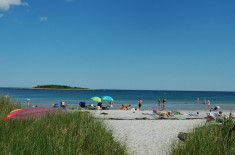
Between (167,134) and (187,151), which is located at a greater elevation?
(187,151)

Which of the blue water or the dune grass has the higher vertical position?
the dune grass

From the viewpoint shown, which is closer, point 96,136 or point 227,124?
point 96,136

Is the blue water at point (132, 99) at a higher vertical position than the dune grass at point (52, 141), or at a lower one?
lower

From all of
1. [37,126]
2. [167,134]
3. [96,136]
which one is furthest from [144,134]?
[37,126]

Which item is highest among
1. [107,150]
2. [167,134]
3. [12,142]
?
[12,142]

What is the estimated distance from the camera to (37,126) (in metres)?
5.08

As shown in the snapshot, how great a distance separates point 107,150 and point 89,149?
15.4 inches

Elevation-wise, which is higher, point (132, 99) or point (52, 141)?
point (52, 141)

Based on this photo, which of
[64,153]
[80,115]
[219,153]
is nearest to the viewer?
[64,153]

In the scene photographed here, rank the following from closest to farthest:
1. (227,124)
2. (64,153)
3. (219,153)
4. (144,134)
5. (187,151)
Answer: (64,153) → (219,153) → (187,151) → (227,124) → (144,134)

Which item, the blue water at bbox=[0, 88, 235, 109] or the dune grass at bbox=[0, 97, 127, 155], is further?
the blue water at bbox=[0, 88, 235, 109]

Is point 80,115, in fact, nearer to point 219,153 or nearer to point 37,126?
point 37,126

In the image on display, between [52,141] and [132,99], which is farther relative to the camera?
[132,99]

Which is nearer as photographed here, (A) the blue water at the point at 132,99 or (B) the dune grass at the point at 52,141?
(B) the dune grass at the point at 52,141
